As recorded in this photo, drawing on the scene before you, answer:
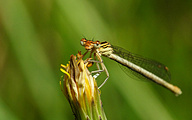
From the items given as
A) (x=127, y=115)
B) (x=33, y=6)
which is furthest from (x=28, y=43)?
(x=127, y=115)

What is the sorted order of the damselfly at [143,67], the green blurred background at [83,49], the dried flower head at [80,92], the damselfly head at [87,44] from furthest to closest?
the green blurred background at [83,49], the damselfly at [143,67], the damselfly head at [87,44], the dried flower head at [80,92]

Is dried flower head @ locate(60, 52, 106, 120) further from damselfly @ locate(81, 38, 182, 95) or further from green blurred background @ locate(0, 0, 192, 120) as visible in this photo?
damselfly @ locate(81, 38, 182, 95)

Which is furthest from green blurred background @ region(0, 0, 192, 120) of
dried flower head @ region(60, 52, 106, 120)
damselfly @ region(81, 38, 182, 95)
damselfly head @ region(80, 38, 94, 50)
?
dried flower head @ region(60, 52, 106, 120)

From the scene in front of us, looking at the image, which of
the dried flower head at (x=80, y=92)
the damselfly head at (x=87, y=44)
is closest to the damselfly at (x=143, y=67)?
the damselfly head at (x=87, y=44)

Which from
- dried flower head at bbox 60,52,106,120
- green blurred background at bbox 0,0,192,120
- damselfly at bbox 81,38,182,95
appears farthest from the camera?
green blurred background at bbox 0,0,192,120

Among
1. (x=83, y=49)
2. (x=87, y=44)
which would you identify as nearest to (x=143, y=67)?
(x=83, y=49)

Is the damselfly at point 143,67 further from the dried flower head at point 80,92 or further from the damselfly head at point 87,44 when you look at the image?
the dried flower head at point 80,92

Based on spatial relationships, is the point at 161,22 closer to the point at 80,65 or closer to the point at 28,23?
the point at 28,23

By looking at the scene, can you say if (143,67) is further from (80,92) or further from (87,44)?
(80,92)
